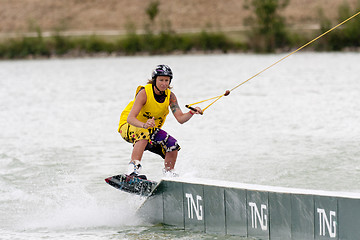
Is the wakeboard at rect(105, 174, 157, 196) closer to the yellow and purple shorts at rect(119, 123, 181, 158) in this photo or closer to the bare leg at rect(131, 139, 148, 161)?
the bare leg at rect(131, 139, 148, 161)

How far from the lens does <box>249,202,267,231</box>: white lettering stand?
294 inches

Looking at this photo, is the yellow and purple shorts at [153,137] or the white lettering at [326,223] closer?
the white lettering at [326,223]

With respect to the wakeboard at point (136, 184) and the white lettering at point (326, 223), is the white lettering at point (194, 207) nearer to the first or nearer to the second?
the wakeboard at point (136, 184)

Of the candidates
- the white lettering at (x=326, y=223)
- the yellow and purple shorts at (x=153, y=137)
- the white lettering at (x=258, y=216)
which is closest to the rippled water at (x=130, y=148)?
the white lettering at (x=258, y=216)

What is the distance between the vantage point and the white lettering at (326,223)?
6.87 meters

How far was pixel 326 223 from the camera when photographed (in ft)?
22.8

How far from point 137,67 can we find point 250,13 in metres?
38.1

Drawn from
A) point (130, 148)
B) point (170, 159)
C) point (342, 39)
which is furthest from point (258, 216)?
point (342, 39)

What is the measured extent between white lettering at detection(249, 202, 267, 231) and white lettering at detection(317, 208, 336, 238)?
2.16 feet

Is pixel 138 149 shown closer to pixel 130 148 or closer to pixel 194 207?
pixel 194 207

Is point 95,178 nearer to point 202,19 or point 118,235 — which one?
point 118,235

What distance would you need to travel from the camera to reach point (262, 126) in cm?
1861

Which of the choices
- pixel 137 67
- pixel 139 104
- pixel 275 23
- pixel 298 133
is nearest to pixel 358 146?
pixel 298 133

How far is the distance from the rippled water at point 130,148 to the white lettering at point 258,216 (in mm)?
690
